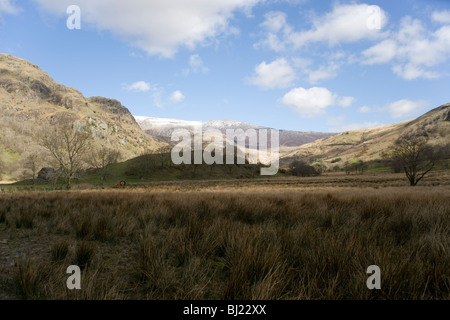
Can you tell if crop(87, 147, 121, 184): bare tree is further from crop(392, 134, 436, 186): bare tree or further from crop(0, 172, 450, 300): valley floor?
crop(0, 172, 450, 300): valley floor

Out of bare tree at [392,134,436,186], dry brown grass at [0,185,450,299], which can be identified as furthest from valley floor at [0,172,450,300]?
bare tree at [392,134,436,186]

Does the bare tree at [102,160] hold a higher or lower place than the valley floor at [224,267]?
higher

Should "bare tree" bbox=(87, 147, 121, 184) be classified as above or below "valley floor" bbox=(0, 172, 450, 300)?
above

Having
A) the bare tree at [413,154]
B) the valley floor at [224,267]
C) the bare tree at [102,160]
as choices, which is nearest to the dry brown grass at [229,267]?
the valley floor at [224,267]

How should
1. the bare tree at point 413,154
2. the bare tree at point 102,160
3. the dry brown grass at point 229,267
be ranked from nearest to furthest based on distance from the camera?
the dry brown grass at point 229,267 → the bare tree at point 413,154 → the bare tree at point 102,160

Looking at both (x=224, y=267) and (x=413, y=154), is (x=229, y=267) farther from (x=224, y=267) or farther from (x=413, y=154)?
(x=413, y=154)

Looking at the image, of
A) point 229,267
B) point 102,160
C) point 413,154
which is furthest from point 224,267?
point 102,160

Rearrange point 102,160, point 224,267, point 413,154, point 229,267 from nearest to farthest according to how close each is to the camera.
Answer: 1. point 229,267
2. point 224,267
3. point 413,154
4. point 102,160

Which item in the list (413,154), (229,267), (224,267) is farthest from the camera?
(413,154)

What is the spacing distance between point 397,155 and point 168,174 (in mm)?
71862

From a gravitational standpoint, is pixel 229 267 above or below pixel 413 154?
below

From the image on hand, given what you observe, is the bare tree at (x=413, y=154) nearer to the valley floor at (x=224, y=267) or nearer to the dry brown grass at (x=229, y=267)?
the dry brown grass at (x=229, y=267)
